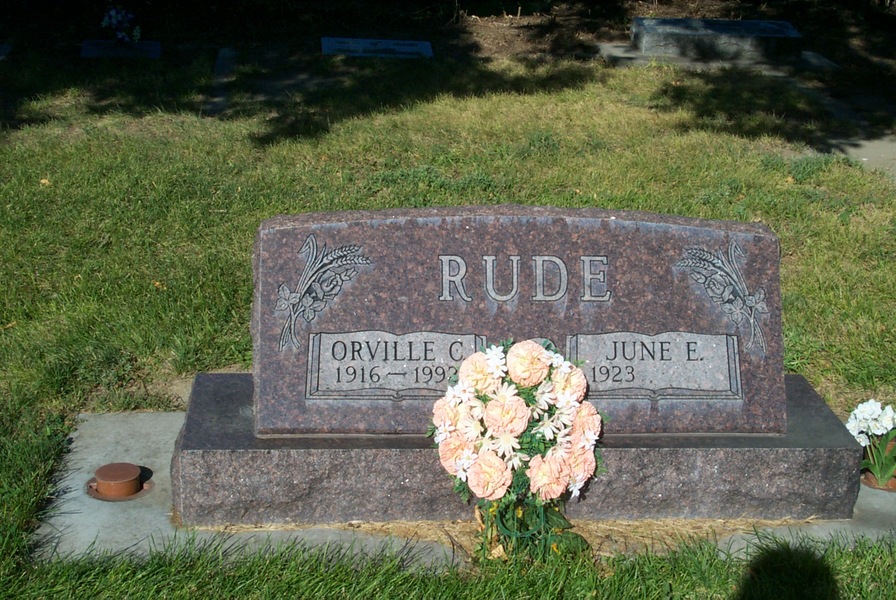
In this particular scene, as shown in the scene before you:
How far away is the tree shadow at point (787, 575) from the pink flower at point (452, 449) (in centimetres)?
98

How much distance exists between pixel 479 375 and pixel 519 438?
9.3 inches

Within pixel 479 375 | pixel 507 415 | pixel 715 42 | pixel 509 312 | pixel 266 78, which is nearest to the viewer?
pixel 507 415

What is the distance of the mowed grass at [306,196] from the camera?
3656mm

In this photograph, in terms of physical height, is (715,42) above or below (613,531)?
above

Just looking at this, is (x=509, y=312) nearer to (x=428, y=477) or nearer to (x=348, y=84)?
(x=428, y=477)

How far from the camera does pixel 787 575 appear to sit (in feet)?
11.5

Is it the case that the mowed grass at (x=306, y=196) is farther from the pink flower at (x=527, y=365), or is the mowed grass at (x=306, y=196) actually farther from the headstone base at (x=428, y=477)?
the pink flower at (x=527, y=365)

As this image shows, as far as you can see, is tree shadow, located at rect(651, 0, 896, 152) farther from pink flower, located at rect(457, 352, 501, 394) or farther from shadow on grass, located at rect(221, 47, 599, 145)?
pink flower, located at rect(457, 352, 501, 394)

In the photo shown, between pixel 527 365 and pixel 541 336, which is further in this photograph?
pixel 541 336

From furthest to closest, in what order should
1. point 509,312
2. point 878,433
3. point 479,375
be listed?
point 878,433 → point 509,312 → point 479,375

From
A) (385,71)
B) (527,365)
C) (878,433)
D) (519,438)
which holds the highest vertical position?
(527,365)

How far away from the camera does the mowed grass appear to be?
12.0ft

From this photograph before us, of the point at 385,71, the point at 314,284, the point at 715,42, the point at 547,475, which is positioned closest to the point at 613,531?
the point at 547,475

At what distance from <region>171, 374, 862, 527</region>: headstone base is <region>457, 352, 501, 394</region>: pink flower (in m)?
0.40
